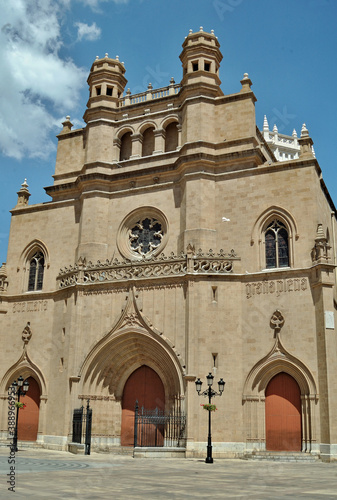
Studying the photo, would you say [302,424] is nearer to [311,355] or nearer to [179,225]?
[311,355]

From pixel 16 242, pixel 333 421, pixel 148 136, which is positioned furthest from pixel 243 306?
pixel 16 242

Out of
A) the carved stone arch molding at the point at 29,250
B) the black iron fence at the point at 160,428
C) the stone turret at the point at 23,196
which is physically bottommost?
the black iron fence at the point at 160,428

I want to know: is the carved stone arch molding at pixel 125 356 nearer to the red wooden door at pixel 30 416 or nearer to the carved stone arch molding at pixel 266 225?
the red wooden door at pixel 30 416

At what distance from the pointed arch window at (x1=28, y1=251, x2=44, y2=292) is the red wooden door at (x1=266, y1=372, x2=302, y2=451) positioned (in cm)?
1467

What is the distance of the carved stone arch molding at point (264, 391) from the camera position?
23.8m

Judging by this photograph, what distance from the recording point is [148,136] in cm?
3344

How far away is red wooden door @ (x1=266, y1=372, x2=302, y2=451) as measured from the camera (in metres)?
24.3

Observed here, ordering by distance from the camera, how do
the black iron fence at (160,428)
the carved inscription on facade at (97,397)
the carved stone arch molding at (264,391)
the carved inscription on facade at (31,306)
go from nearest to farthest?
the carved stone arch molding at (264,391) < the black iron fence at (160,428) < the carved inscription on facade at (97,397) < the carved inscription on facade at (31,306)

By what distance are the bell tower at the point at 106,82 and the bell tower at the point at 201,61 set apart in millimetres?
4331

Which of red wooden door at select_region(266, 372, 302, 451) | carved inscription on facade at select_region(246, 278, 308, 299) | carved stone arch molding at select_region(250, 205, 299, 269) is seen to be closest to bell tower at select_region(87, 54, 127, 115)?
carved stone arch molding at select_region(250, 205, 299, 269)

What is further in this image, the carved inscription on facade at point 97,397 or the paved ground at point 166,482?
the carved inscription on facade at point 97,397

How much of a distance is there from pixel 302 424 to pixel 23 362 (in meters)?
15.0

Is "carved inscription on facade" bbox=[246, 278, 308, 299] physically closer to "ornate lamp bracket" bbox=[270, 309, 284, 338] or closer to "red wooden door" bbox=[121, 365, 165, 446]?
"ornate lamp bracket" bbox=[270, 309, 284, 338]

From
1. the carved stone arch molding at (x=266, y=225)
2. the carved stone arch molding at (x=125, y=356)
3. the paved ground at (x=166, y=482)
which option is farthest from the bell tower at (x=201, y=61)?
the paved ground at (x=166, y=482)
